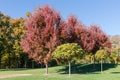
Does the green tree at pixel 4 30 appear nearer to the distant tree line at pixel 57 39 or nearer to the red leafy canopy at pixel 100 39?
the distant tree line at pixel 57 39

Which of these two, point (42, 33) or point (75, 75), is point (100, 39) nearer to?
point (42, 33)

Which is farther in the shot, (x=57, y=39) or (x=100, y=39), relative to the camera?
(x=100, y=39)

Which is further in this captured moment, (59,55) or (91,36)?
(91,36)

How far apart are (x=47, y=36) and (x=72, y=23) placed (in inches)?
268

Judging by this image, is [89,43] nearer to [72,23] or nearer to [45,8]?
[72,23]

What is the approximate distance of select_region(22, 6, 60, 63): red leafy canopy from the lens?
33344 millimetres

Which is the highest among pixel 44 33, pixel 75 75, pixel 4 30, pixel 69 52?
pixel 4 30

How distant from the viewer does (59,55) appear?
28.9m

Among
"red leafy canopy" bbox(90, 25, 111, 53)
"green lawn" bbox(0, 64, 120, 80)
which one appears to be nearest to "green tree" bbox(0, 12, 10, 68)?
"green lawn" bbox(0, 64, 120, 80)

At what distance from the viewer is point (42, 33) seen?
33.3m

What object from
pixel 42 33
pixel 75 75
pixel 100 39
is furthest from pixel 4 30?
pixel 75 75

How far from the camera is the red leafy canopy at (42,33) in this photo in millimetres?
33344

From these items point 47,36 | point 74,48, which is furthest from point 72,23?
point 74,48

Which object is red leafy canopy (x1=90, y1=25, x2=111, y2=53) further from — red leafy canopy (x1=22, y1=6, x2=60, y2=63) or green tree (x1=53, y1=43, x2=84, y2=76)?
green tree (x1=53, y1=43, x2=84, y2=76)
